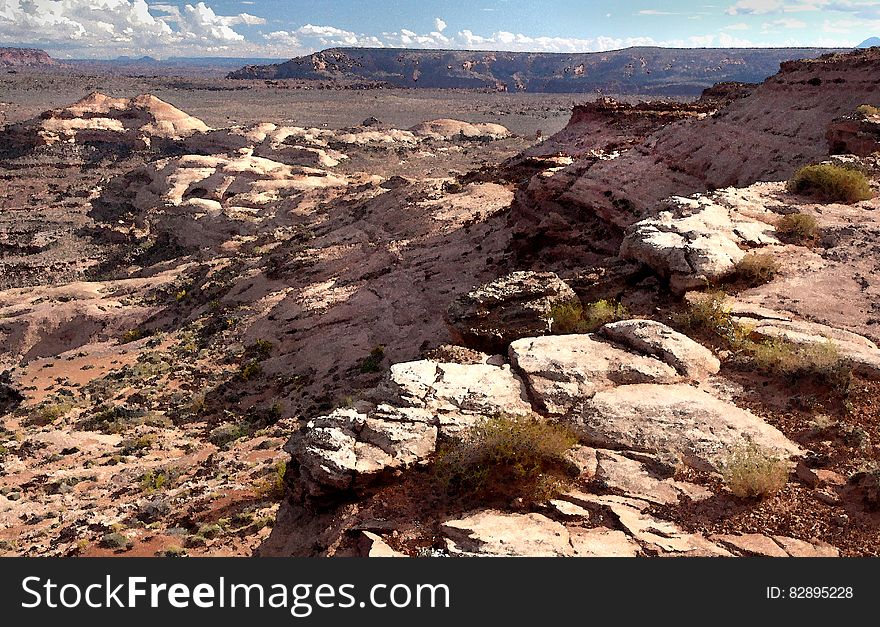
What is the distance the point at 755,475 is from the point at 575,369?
8.11 ft

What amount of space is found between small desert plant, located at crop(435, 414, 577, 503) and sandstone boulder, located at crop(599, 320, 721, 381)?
93.4 inches

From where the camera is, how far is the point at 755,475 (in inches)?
225

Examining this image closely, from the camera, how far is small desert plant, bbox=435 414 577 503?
19.9ft

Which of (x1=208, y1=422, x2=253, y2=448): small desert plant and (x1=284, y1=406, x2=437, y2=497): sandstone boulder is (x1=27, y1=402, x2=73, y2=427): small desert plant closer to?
(x1=208, y1=422, x2=253, y2=448): small desert plant

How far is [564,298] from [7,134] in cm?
6658

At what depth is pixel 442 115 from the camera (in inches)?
4154

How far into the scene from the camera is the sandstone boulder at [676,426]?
6.43 m

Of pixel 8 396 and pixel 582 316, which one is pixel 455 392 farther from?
pixel 8 396

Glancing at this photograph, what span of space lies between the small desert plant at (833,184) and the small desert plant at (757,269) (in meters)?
4.42

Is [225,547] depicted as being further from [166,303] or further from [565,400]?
[166,303]

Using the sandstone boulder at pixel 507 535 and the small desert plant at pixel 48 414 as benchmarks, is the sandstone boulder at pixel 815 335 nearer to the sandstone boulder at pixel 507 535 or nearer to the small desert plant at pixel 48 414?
the sandstone boulder at pixel 507 535

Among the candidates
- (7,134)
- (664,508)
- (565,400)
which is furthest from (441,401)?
(7,134)

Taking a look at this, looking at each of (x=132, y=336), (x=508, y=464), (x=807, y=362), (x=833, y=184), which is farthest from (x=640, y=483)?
(x=132, y=336)

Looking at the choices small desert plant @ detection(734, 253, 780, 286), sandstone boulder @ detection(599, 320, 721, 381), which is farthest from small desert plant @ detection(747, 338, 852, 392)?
small desert plant @ detection(734, 253, 780, 286)
